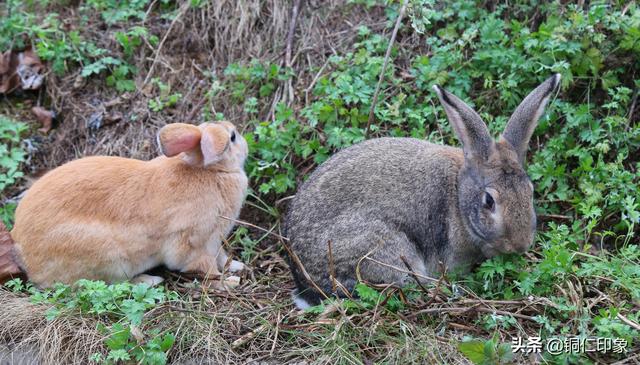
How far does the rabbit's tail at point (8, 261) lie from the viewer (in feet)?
18.2

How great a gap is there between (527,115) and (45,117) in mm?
4564

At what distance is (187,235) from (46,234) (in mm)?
996

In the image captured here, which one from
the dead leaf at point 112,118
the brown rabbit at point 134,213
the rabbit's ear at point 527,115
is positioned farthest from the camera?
the dead leaf at point 112,118

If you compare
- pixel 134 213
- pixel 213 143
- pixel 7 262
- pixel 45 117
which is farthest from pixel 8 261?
pixel 45 117

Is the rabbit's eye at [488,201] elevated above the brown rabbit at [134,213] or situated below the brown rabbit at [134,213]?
above

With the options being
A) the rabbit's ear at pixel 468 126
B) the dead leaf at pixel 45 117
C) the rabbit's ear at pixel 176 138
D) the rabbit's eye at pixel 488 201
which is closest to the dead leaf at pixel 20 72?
the dead leaf at pixel 45 117

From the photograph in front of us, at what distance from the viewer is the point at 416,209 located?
18.0ft

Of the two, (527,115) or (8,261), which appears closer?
(527,115)

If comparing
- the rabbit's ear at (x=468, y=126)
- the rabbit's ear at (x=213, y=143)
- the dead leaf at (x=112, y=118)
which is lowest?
the dead leaf at (x=112, y=118)

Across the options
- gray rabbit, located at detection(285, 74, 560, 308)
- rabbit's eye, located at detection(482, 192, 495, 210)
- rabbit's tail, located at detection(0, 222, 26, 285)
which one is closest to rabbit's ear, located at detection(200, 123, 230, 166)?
gray rabbit, located at detection(285, 74, 560, 308)

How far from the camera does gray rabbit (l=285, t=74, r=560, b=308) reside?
5191 mm

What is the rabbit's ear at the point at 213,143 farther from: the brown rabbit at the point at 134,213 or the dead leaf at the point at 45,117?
the dead leaf at the point at 45,117

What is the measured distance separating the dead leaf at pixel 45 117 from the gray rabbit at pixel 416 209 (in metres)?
3.07

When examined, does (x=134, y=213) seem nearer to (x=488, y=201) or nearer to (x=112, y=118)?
(x=112, y=118)
